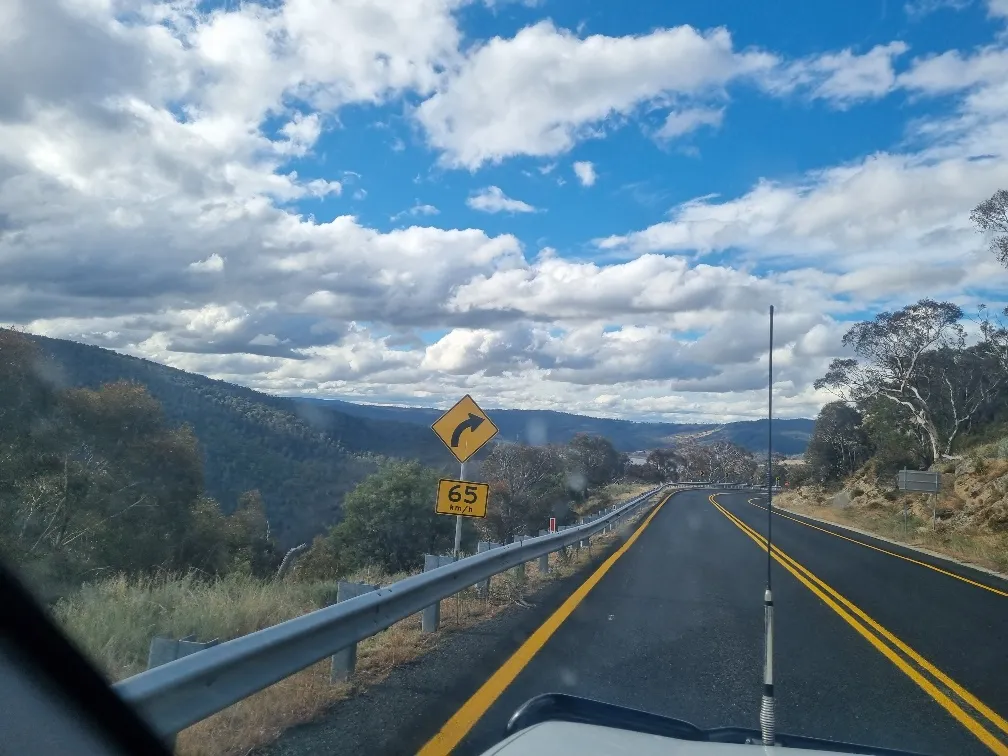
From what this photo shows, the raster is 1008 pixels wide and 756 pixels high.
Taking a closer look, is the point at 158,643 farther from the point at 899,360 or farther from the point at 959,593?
the point at 899,360

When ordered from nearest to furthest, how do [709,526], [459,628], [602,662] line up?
[602,662], [459,628], [709,526]

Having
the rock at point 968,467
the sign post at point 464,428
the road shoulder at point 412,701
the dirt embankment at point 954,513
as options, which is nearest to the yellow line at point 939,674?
the road shoulder at point 412,701

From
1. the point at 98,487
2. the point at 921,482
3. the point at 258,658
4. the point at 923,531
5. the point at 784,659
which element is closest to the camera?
the point at 258,658

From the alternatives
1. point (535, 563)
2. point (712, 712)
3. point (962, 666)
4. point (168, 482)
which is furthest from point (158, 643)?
point (168, 482)

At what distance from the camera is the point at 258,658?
16.9 ft

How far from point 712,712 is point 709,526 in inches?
969

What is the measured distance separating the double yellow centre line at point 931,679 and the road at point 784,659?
0.02m

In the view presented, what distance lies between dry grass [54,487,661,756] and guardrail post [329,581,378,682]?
9 centimetres

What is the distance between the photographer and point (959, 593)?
1458 centimetres

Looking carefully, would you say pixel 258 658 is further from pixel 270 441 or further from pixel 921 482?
pixel 270 441

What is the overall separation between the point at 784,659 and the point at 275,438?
50313mm

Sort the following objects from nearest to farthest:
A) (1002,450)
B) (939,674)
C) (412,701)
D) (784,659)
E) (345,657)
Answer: (412,701) → (345,657) → (939,674) → (784,659) → (1002,450)

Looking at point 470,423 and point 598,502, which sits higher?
point 470,423

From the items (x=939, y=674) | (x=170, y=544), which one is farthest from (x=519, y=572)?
(x=170, y=544)
